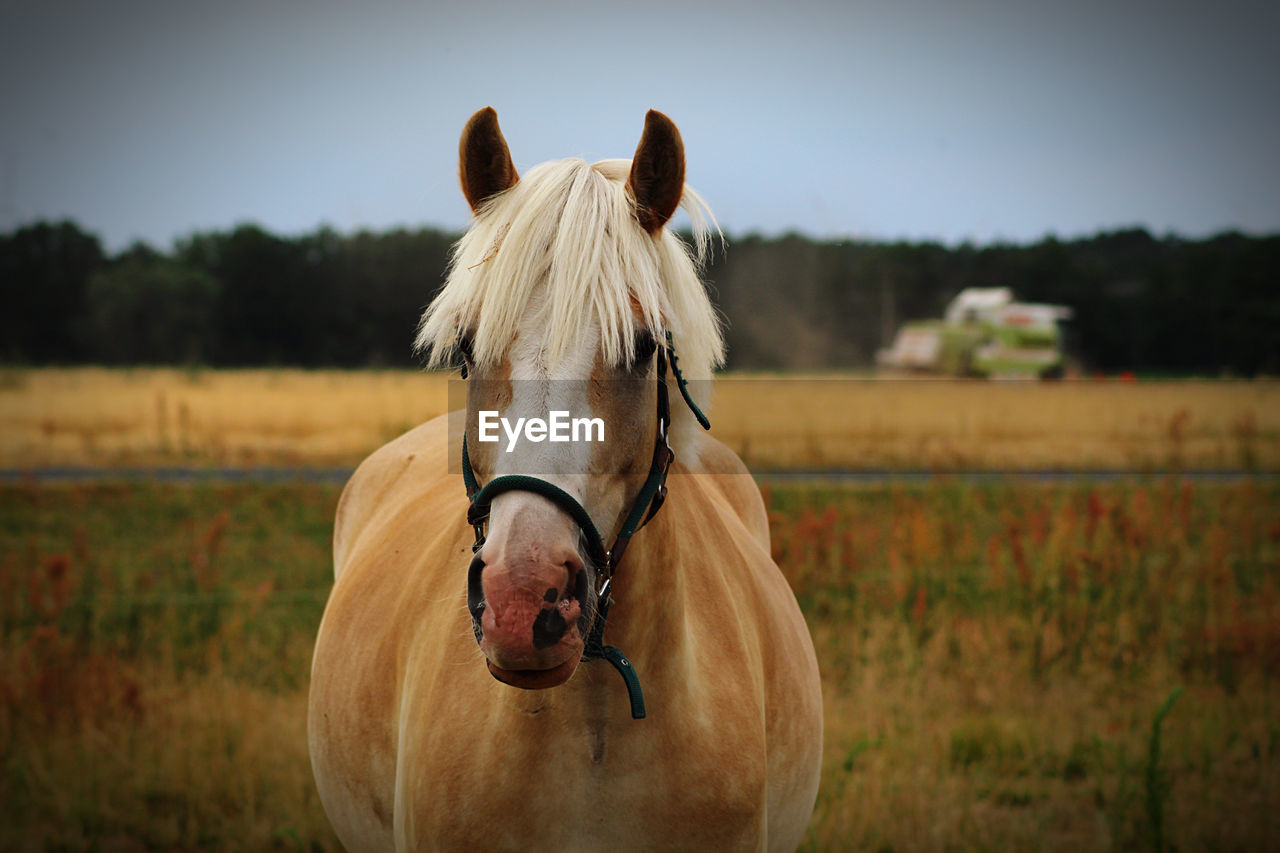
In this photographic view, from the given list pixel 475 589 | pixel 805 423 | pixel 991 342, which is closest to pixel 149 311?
pixel 805 423

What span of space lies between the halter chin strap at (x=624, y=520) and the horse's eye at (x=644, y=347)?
0.17 ft

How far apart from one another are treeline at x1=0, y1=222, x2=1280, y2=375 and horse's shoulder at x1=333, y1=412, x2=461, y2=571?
674 centimetres

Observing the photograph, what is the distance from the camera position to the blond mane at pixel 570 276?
1.53 m

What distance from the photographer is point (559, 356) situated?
147 centimetres

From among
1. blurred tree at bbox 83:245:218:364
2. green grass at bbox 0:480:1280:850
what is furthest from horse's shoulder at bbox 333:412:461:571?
blurred tree at bbox 83:245:218:364

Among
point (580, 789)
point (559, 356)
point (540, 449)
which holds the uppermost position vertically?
point (559, 356)

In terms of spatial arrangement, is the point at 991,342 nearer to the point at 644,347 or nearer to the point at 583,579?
the point at 644,347

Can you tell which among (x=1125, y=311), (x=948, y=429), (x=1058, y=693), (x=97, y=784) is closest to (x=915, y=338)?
(x=1125, y=311)

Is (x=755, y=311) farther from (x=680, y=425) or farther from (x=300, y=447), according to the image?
(x=680, y=425)

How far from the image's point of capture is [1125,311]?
70.6ft

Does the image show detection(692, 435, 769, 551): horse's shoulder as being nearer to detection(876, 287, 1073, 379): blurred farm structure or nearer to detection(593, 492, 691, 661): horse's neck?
detection(593, 492, 691, 661): horse's neck

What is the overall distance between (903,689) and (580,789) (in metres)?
3.68

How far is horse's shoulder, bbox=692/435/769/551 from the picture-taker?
3268 mm

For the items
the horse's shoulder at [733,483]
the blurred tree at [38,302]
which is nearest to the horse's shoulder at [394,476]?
the horse's shoulder at [733,483]
